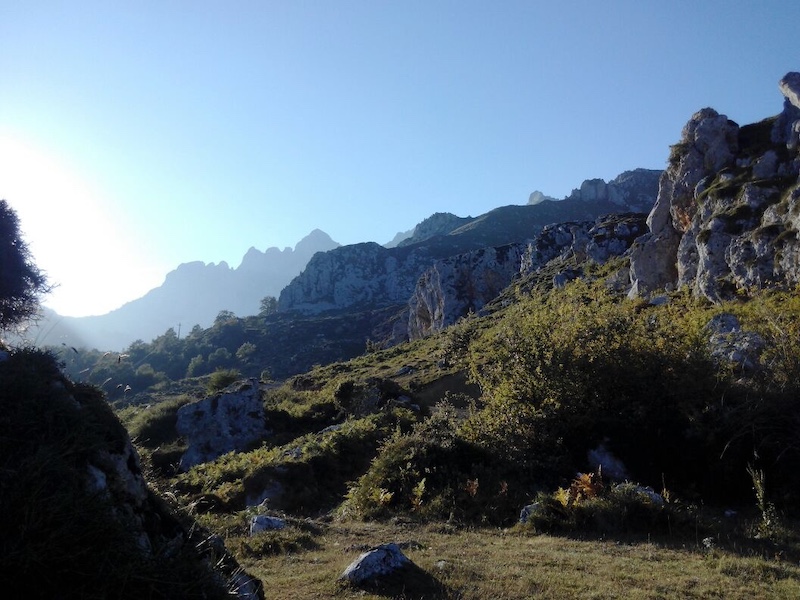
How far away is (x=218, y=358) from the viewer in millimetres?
104375

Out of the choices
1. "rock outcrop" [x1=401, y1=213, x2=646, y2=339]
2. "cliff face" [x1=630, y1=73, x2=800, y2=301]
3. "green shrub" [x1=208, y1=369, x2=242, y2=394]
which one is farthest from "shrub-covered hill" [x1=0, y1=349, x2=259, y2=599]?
"rock outcrop" [x1=401, y1=213, x2=646, y2=339]

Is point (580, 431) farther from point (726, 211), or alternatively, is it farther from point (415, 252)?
point (415, 252)

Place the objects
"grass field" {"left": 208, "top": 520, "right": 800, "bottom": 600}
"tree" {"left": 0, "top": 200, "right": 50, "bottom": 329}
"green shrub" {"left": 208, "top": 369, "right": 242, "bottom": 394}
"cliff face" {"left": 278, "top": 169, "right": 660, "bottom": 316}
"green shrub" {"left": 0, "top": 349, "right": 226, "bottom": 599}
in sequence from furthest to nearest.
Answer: "cliff face" {"left": 278, "top": 169, "right": 660, "bottom": 316} → "green shrub" {"left": 208, "top": 369, "right": 242, "bottom": 394} → "tree" {"left": 0, "top": 200, "right": 50, "bottom": 329} → "grass field" {"left": 208, "top": 520, "right": 800, "bottom": 600} → "green shrub" {"left": 0, "top": 349, "right": 226, "bottom": 599}

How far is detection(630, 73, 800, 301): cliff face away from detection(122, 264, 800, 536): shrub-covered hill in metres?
13.2

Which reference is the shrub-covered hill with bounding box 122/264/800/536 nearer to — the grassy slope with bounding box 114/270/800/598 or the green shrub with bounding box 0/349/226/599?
the grassy slope with bounding box 114/270/800/598

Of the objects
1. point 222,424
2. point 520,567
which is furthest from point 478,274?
point 520,567

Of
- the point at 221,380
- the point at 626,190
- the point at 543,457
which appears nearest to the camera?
the point at 543,457

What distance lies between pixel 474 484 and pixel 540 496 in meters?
1.88

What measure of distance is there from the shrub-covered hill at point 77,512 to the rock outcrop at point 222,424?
2272cm

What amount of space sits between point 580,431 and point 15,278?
13060 mm

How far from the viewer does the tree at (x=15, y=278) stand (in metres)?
8.02

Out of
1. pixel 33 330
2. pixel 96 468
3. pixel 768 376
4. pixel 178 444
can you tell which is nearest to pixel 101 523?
pixel 96 468

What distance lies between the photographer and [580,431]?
13820 millimetres

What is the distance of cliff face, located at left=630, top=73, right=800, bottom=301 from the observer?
2817cm
